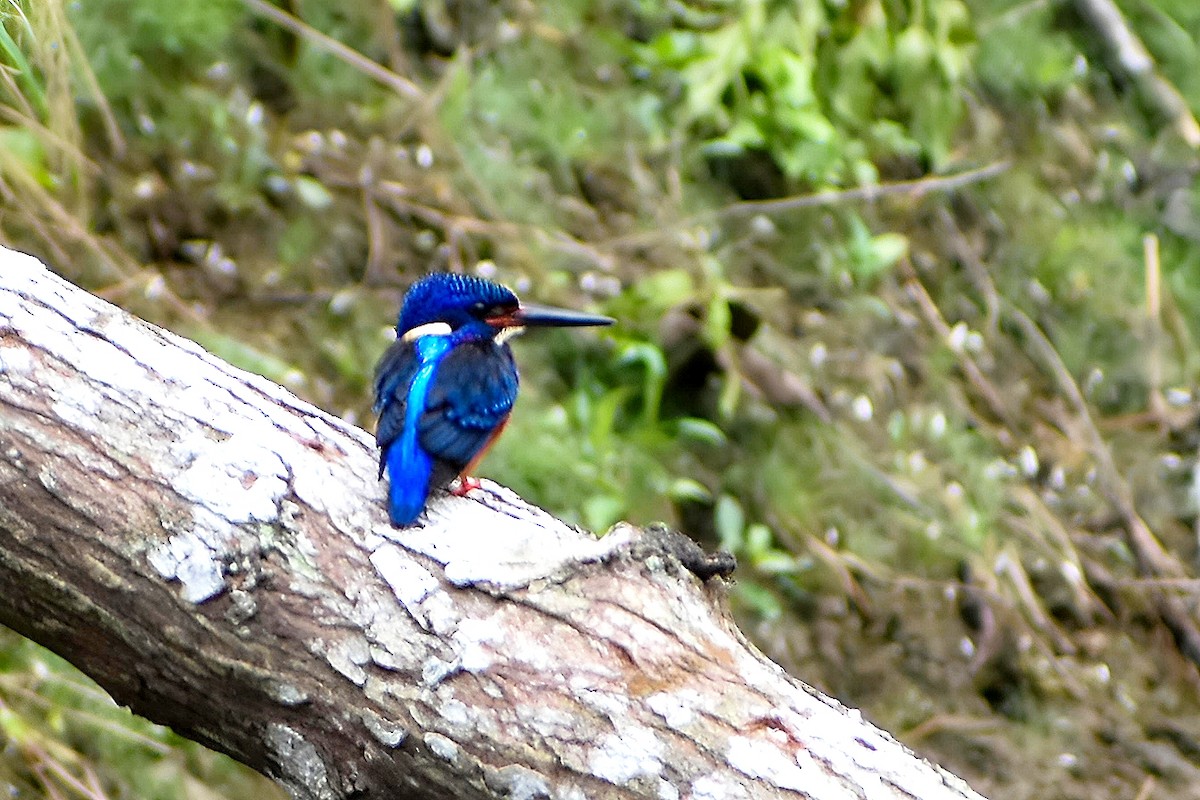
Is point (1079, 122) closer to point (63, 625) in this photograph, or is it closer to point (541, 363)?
point (541, 363)

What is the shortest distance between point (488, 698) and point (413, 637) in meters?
0.15

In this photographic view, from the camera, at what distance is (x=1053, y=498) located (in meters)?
4.61

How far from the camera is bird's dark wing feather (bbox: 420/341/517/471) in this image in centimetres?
238

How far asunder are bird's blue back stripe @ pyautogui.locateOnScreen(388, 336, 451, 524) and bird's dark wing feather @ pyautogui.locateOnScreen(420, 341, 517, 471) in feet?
0.06

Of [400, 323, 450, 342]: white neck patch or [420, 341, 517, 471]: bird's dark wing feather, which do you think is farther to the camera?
[400, 323, 450, 342]: white neck patch

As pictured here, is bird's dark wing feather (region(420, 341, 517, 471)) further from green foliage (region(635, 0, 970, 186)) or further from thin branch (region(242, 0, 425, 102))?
green foliage (region(635, 0, 970, 186))

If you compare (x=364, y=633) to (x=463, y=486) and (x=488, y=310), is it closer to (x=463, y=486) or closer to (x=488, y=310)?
(x=463, y=486)

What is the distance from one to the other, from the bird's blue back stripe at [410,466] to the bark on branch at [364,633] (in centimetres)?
4

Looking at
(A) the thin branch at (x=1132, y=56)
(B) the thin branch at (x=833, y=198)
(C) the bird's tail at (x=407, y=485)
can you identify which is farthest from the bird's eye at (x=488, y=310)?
(A) the thin branch at (x=1132, y=56)

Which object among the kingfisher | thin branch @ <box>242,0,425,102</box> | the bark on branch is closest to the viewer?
the bark on branch

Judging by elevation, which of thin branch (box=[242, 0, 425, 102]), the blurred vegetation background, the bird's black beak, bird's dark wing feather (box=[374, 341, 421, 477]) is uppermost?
thin branch (box=[242, 0, 425, 102])

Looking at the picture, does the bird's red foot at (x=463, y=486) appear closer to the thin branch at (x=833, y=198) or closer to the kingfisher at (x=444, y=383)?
the kingfisher at (x=444, y=383)

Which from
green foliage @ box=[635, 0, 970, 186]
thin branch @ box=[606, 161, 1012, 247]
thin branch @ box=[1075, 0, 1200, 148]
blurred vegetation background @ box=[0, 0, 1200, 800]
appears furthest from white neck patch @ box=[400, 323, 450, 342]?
thin branch @ box=[1075, 0, 1200, 148]

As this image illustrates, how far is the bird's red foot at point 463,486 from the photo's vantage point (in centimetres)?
235
